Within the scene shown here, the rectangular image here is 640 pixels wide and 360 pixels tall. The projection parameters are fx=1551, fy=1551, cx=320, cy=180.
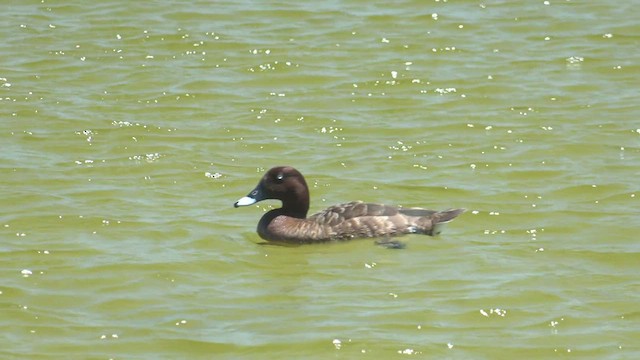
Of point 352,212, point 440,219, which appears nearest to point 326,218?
point 352,212

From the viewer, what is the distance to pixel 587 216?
12375mm

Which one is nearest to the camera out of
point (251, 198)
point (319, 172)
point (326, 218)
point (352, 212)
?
point (352, 212)

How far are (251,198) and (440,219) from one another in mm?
1607

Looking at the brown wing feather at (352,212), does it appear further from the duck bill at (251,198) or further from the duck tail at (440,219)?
the duck bill at (251,198)

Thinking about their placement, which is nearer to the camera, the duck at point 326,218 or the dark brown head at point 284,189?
the duck at point 326,218

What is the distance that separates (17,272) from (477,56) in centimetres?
792

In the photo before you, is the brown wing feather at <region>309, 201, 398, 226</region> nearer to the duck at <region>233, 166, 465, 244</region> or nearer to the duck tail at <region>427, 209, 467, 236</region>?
the duck at <region>233, 166, 465, 244</region>

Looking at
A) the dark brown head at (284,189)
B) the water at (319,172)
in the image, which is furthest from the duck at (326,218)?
the water at (319,172)

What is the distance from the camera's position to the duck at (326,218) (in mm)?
11891

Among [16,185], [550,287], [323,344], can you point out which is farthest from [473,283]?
[16,185]

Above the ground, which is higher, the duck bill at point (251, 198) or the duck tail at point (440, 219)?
the duck bill at point (251, 198)

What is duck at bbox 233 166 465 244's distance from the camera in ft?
39.0

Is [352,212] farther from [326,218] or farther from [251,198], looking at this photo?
[251,198]

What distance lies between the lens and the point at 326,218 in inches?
480
